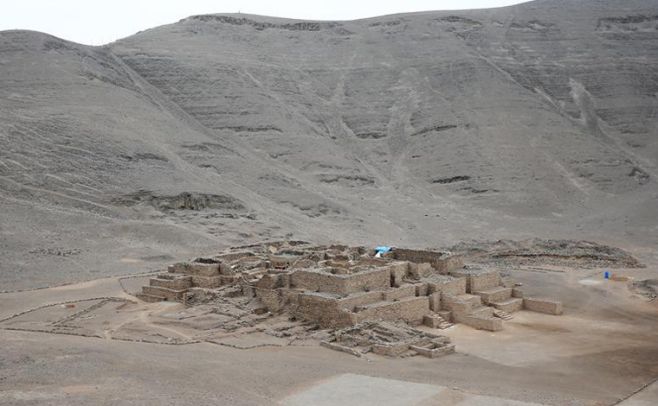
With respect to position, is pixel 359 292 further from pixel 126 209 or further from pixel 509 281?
pixel 126 209

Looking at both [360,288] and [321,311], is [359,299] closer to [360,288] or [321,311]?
[360,288]

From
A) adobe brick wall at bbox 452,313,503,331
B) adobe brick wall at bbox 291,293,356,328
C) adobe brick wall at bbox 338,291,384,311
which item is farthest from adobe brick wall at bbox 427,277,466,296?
adobe brick wall at bbox 291,293,356,328

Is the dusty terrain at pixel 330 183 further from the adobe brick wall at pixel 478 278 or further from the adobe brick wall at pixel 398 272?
the adobe brick wall at pixel 398 272

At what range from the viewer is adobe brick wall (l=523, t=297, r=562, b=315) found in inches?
1005

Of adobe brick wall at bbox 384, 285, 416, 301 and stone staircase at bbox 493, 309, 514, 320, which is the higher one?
adobe brick wall at bbox 384, 285, 416, 301

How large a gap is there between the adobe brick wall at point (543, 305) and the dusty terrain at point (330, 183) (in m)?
0.55

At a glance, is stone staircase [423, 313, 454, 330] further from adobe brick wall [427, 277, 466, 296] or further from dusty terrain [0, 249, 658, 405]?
adobe brick wall [427, 277, 466, 296]

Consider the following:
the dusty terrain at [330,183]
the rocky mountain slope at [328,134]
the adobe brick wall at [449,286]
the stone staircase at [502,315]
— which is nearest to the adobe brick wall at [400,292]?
the adobe brick wall at [449,286]

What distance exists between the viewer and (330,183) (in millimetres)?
57375

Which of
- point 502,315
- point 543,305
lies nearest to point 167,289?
point 502,315

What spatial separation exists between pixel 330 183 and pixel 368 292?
35.2 meters

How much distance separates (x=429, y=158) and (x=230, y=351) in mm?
47120

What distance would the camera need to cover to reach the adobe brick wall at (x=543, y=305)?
25517 millimetres

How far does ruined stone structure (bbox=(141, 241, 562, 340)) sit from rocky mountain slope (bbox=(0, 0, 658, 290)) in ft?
28.3
